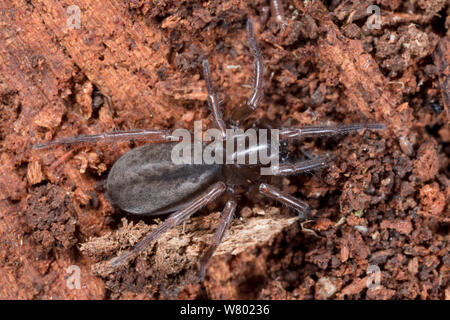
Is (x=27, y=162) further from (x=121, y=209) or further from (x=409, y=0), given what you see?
(x=409, y=0)

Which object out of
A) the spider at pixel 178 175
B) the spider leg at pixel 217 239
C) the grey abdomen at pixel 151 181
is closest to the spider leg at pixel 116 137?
the spider at pixel 178 175

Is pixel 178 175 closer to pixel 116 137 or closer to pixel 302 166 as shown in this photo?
pixel 116 137

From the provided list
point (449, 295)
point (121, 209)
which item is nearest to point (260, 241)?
point (121, 209)

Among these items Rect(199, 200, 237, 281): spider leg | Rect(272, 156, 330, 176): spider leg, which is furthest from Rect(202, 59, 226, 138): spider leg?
Rect(199, 200, 237, 281): spider leg

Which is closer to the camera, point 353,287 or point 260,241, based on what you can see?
point 353,287

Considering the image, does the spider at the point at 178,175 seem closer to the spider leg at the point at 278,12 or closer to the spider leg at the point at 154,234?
the spider leg at the point at 154,234

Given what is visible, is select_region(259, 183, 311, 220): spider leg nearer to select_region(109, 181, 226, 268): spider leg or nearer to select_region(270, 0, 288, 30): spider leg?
select_region(109, 181, 226, 268): spider leg

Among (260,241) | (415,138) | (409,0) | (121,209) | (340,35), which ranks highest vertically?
(409,0)
